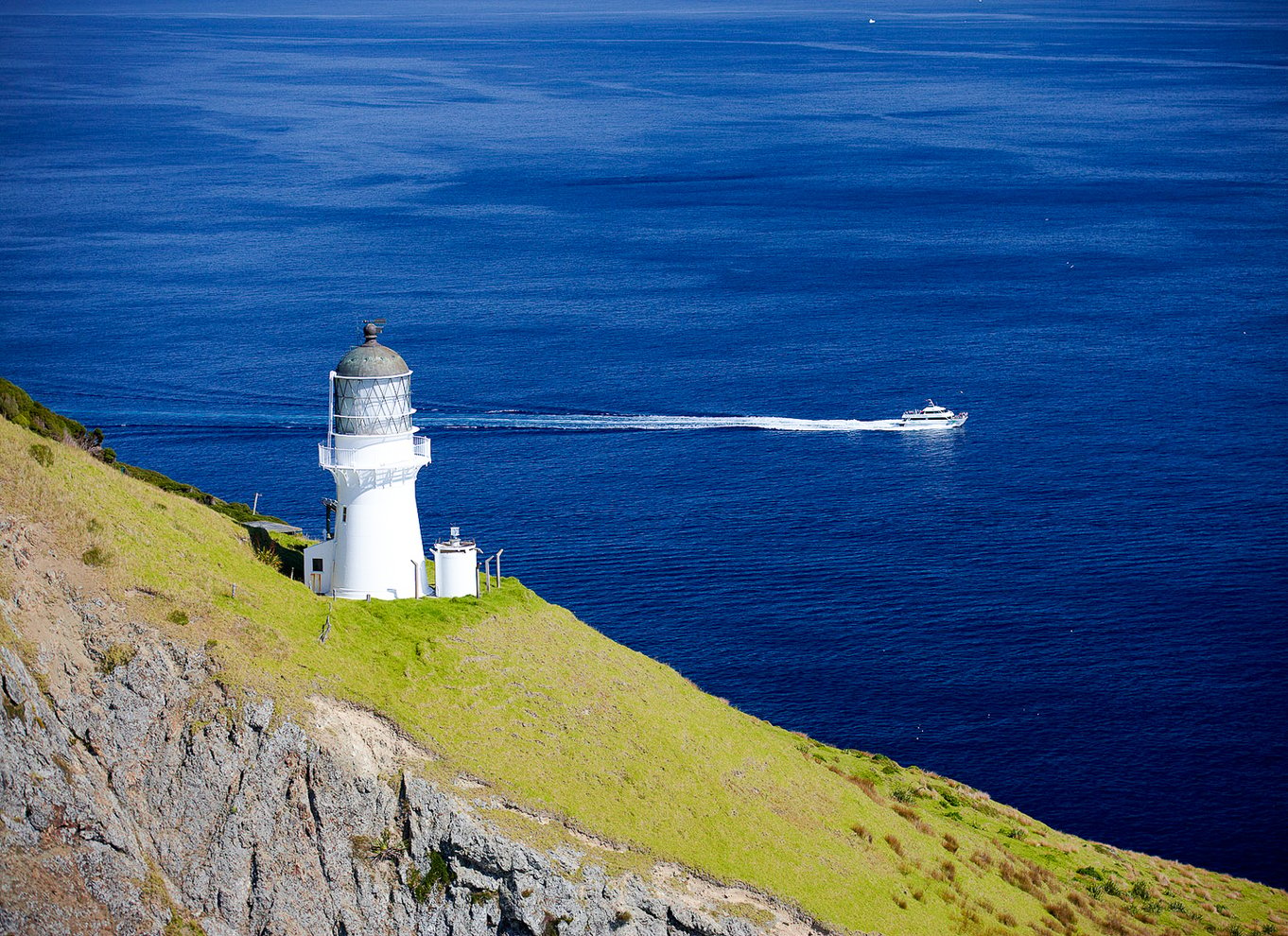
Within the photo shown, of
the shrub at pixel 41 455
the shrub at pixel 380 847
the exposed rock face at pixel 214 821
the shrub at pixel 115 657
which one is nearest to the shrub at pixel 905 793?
the exposed rock face at pixel 214 821

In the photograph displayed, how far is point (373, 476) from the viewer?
42.0 m

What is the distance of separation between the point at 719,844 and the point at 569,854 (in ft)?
14.6

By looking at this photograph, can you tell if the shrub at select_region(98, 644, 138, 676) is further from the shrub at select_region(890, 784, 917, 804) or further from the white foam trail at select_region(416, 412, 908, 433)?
the white foam trail at select_region(416, 412, 908, 433)

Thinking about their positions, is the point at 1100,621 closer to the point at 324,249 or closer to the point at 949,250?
the point at 949,250

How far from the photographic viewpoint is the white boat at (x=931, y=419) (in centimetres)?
12094

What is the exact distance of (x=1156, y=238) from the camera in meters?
189

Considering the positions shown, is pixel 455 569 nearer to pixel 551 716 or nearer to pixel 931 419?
pixel 551 716

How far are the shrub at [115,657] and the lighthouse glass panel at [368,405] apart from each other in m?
9.85

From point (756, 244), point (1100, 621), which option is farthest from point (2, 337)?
point (1100, 621)

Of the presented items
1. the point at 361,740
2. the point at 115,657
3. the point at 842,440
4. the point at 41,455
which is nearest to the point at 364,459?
the point at 41,455

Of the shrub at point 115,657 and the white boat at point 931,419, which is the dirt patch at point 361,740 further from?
the white boat at point 931,419

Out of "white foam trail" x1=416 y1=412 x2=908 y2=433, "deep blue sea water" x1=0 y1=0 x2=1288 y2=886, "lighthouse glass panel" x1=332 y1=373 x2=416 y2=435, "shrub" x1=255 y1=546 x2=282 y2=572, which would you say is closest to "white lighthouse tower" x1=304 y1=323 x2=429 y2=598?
"lighthouse glass panel" x1=332 y1=373 x2=416 y2=435

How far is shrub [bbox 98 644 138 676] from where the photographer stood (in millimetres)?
34156

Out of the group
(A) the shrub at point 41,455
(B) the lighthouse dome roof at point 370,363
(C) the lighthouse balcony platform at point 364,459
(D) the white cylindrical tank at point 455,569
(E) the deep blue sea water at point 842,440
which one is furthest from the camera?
(E) the deep blue sea water at point 842,440
